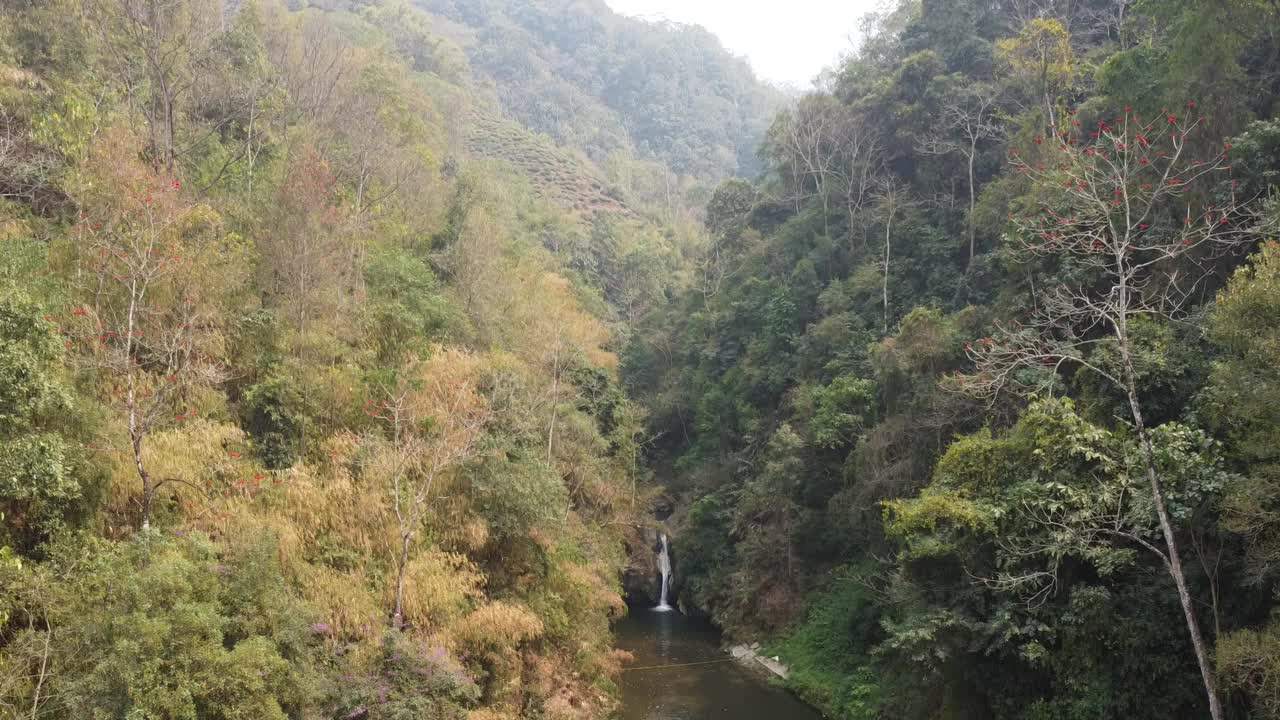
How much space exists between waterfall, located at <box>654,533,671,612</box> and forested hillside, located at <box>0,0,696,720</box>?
4250 mm

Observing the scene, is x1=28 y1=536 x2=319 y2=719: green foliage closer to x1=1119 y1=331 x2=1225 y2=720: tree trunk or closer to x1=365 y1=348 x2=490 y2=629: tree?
x1=365 y1=348 x2=490 y2=629: tree

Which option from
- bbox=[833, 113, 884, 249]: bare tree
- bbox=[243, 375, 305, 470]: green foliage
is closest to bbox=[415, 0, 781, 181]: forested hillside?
bbox=[833, 113, 884, 249]: bare tree

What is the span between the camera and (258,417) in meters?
15.6

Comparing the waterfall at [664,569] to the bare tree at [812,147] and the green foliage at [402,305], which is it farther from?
the bare tree at [812,147]

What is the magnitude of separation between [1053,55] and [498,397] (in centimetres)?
2331

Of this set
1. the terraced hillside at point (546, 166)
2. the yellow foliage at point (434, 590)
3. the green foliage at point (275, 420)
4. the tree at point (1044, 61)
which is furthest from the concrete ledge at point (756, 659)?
the terraced hillside at point (546, 166)

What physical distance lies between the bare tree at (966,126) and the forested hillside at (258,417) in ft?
55.5

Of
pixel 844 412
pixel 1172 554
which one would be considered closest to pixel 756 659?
pixel 844 412

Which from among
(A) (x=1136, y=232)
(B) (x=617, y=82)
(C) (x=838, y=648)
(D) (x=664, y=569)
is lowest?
(C) (x=838, y=648)

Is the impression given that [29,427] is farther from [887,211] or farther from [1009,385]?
[887,211]

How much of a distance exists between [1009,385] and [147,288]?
1923 cm

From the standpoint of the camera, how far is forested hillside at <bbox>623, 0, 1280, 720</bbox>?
11.5 metres

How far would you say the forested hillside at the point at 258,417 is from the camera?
31.5 ft

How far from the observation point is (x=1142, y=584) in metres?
12.7
